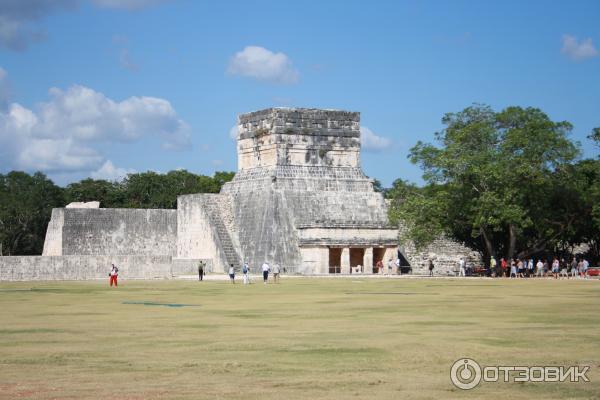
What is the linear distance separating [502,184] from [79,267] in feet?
55.5

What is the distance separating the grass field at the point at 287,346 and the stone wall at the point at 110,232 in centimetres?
2652

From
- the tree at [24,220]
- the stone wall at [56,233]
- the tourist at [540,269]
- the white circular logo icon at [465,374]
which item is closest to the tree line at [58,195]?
the tree at [24,220]

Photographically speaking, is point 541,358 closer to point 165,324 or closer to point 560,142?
point 165,324

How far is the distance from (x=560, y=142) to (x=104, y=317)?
29384mm

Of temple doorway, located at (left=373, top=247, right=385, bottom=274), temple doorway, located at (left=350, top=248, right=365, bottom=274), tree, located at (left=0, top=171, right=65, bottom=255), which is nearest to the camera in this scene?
temple doorway, located at (left=373, top=247, right=385, bottom=274)

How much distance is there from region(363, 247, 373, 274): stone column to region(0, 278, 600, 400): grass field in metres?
24.7

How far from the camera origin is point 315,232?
160 ft

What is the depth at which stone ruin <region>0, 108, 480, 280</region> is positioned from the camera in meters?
49.0

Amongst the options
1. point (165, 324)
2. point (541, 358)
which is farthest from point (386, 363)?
point (165, 324)

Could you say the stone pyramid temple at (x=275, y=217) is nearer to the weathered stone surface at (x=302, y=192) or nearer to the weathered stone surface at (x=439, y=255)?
the weathered stone surface at (x=302, y=192)

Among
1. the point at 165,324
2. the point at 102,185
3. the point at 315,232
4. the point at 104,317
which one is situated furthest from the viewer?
the point at 102,185

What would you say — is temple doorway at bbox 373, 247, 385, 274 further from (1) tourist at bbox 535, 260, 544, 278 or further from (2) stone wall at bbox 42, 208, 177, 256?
(2) stone wall at bbox 42, 208, 177, 256

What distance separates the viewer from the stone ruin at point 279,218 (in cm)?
4903

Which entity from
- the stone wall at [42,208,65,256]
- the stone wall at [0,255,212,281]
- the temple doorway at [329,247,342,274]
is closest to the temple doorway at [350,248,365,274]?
the temple doorway at [329,247,342,274]
